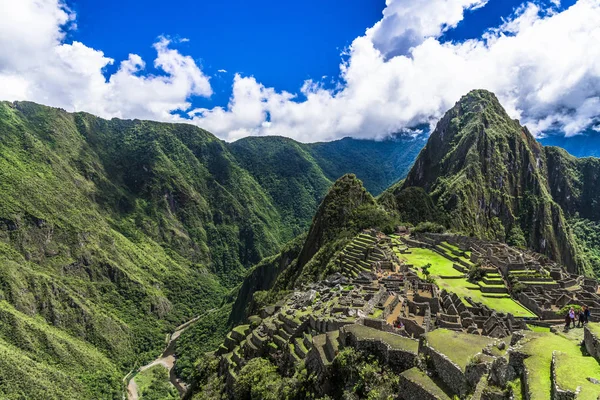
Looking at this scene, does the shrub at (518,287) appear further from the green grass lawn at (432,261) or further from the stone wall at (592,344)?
the stone wall at (592,344)

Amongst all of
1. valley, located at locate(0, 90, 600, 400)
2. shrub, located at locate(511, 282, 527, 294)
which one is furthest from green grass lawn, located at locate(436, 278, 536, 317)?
shrub, located at locate(511, 282, 527, 294)

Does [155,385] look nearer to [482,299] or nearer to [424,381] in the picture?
[482,299]

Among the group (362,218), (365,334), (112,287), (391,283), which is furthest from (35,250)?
(365,334)

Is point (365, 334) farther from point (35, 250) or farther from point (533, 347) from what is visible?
point (35, 250)

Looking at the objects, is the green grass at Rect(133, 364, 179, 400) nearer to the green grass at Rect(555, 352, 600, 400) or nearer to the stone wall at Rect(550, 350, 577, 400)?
the green grass at Rect(555, 352, 600, 400)

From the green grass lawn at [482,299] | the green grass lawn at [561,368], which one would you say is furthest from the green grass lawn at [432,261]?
the green grass lawn at [561,368]

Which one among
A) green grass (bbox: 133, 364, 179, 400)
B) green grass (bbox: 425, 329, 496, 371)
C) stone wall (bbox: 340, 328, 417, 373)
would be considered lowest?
green grass (bbox: 133, 364, 179, 400)
